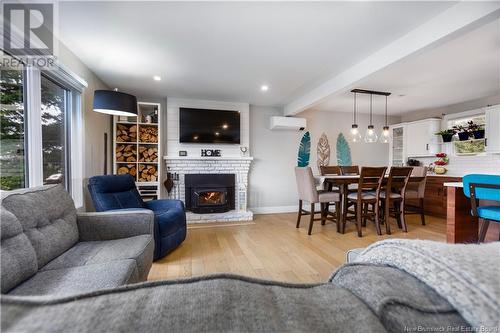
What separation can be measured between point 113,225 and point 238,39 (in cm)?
200

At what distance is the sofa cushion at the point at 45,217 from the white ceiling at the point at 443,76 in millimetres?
3161

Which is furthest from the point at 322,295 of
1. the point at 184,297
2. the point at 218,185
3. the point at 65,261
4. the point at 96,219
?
the point at 218,185

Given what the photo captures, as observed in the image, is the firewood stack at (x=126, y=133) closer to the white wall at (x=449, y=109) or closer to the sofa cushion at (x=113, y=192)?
the sofa cushion at (x=113, y=192)

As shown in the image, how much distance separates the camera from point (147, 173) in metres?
3.74

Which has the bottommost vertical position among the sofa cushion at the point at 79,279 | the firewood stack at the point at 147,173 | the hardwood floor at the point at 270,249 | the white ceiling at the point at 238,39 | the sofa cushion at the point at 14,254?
the hardwood floor at the point at 270,249

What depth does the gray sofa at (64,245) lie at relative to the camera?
105cm

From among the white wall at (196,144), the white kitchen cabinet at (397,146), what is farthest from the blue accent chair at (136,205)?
Answer: the white kitchen cabinet at (397,146)

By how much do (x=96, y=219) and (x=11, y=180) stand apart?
775 mm

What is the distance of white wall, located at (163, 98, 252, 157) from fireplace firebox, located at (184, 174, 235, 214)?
1.64ft

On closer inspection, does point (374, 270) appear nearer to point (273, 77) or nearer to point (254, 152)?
point (273, 77)

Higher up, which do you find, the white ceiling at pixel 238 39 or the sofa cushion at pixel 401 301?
the white ceiling at pixel 238 39

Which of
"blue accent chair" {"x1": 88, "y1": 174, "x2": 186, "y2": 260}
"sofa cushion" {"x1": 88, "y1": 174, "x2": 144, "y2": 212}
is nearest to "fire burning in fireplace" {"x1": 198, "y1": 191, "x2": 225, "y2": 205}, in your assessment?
"blue accent chair" {"x1": 88, "y1": 174, "x2": 186, "y2": 260}

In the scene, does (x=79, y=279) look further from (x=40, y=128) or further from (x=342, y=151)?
(x=342, y=151)

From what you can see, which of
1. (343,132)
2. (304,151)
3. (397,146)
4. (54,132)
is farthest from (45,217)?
(397,146)
